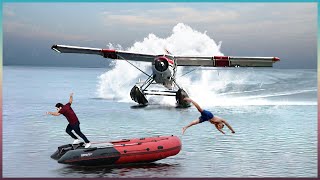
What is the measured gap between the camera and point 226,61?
840 inches

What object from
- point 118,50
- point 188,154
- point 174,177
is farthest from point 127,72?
point 174,177

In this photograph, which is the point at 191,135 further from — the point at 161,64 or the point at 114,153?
the point at 114,153

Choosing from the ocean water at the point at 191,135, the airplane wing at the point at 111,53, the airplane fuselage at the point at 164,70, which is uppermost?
the airplane wing at the point at 111,53

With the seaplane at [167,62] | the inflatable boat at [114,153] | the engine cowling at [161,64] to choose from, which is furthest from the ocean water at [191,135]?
the engine cowling at [161,64]

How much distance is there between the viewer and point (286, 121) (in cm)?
2375

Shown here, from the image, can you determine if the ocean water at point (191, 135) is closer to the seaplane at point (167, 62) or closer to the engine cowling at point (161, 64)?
the seaplane at point (167, 62)

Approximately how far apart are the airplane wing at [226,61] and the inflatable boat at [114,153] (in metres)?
8.27

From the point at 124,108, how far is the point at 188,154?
10.5 m

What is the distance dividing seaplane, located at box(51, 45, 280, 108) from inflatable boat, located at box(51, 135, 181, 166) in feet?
24.1

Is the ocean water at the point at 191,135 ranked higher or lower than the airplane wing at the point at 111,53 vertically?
lower

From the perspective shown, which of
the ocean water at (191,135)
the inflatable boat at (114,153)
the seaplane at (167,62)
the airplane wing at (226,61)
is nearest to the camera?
the inflatable boat at (114,153)

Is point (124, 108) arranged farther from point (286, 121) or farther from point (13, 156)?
point (13, 156)

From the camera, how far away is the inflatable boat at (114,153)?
42.0ft

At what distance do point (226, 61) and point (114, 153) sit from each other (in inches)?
370
